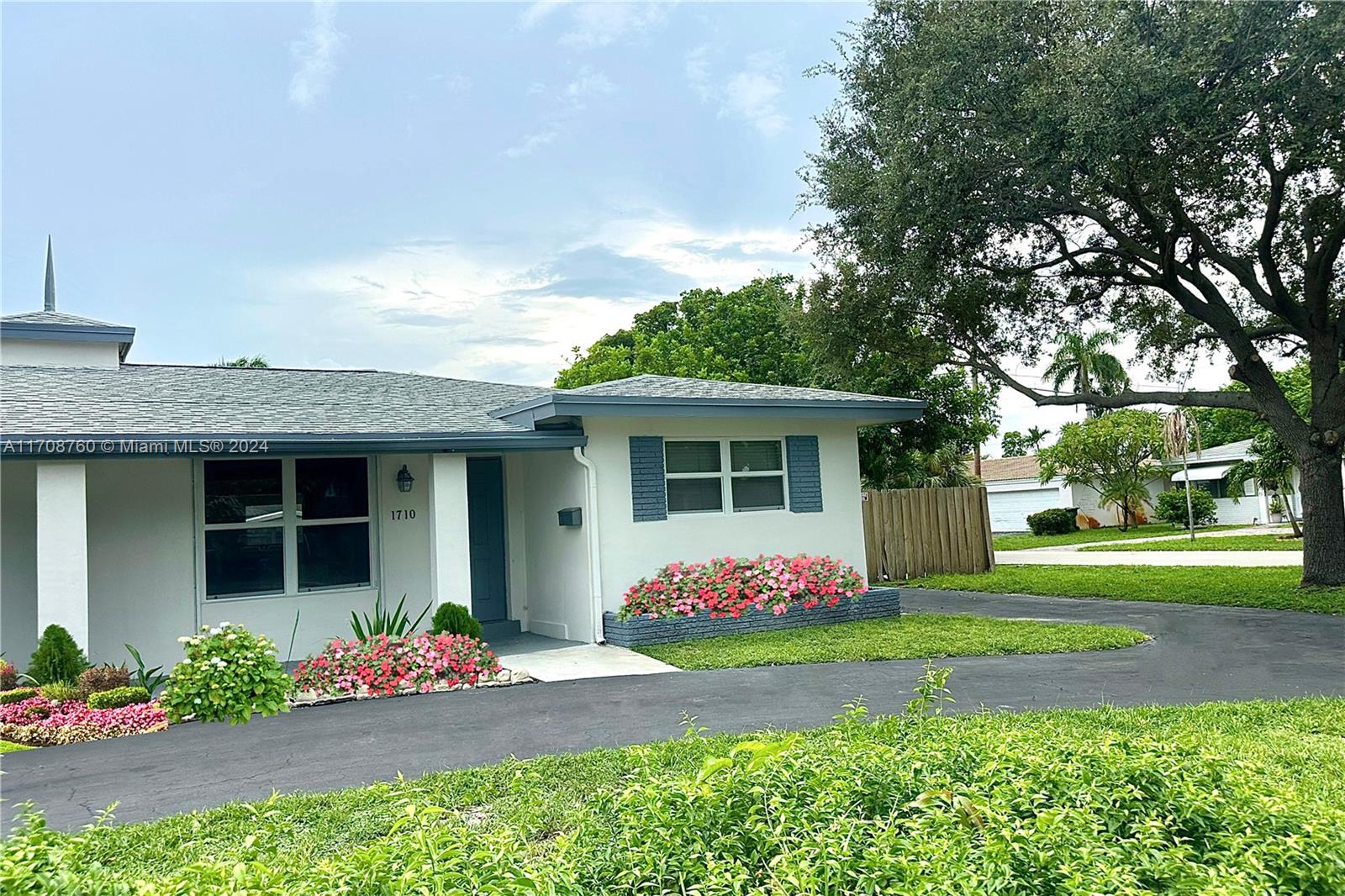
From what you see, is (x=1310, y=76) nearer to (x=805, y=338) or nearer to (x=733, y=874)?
(x=805, y=338)

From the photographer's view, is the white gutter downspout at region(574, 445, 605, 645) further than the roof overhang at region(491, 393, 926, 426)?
Yes

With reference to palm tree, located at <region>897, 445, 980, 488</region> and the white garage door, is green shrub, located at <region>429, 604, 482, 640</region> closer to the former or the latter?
palm tree, located at <region>897, 445, 980, 488</region>

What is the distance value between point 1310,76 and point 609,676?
33.8 ft

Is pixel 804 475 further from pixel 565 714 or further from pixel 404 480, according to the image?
pixel 565 714

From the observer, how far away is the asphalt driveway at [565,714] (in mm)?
5559

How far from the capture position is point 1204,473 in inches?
1583

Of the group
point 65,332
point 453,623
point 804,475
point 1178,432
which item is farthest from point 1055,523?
point 65,332

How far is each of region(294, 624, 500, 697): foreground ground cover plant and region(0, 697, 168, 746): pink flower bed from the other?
132cm

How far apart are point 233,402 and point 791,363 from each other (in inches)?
902

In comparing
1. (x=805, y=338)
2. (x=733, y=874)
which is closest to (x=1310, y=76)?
(x=805, y=338)

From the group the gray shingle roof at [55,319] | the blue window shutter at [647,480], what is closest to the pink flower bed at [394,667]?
the blue window shutter at [647,480]

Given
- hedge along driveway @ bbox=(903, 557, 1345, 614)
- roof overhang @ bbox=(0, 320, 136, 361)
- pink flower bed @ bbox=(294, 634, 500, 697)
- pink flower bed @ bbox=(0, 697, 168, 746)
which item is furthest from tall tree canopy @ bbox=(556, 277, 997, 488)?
pink flower bed @ bbox=(0, 697, 168, 746)

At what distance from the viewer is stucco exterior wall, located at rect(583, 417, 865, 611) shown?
1109 centimetres

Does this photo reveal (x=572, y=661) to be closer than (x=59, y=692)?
No
